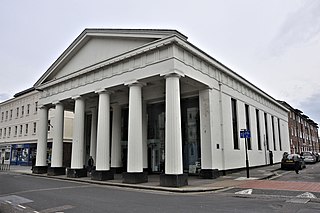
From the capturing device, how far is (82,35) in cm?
2212

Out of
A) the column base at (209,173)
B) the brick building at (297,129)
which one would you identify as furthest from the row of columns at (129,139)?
the brick building at (297,129)

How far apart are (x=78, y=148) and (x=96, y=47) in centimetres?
789

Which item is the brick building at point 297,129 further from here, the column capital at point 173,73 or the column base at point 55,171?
the column base at point 55,171

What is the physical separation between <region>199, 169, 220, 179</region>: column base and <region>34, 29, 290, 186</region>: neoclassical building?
0.06 metres

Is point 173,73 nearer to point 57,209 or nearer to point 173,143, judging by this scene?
point 173,143

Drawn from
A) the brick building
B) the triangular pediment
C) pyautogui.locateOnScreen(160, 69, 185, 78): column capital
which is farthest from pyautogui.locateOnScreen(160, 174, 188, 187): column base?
the brick building

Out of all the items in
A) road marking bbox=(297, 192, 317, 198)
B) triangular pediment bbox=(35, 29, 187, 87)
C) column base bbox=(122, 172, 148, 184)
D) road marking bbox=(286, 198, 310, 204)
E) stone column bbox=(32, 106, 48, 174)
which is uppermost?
triangular pediment bbox=(35, 29, 187, 87)

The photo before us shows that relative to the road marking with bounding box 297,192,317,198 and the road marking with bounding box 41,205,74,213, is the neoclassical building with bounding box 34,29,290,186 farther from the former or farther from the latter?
the road marking with bounding box 41,205,74,213

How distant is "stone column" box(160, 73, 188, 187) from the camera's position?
1423cm

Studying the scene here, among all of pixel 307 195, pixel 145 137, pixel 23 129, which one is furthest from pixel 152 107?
pixel 23 129

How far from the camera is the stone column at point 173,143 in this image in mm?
14234

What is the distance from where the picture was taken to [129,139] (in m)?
16.8

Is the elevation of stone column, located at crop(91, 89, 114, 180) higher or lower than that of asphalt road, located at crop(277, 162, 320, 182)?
higher

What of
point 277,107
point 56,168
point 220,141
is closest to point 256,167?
point 220,141
